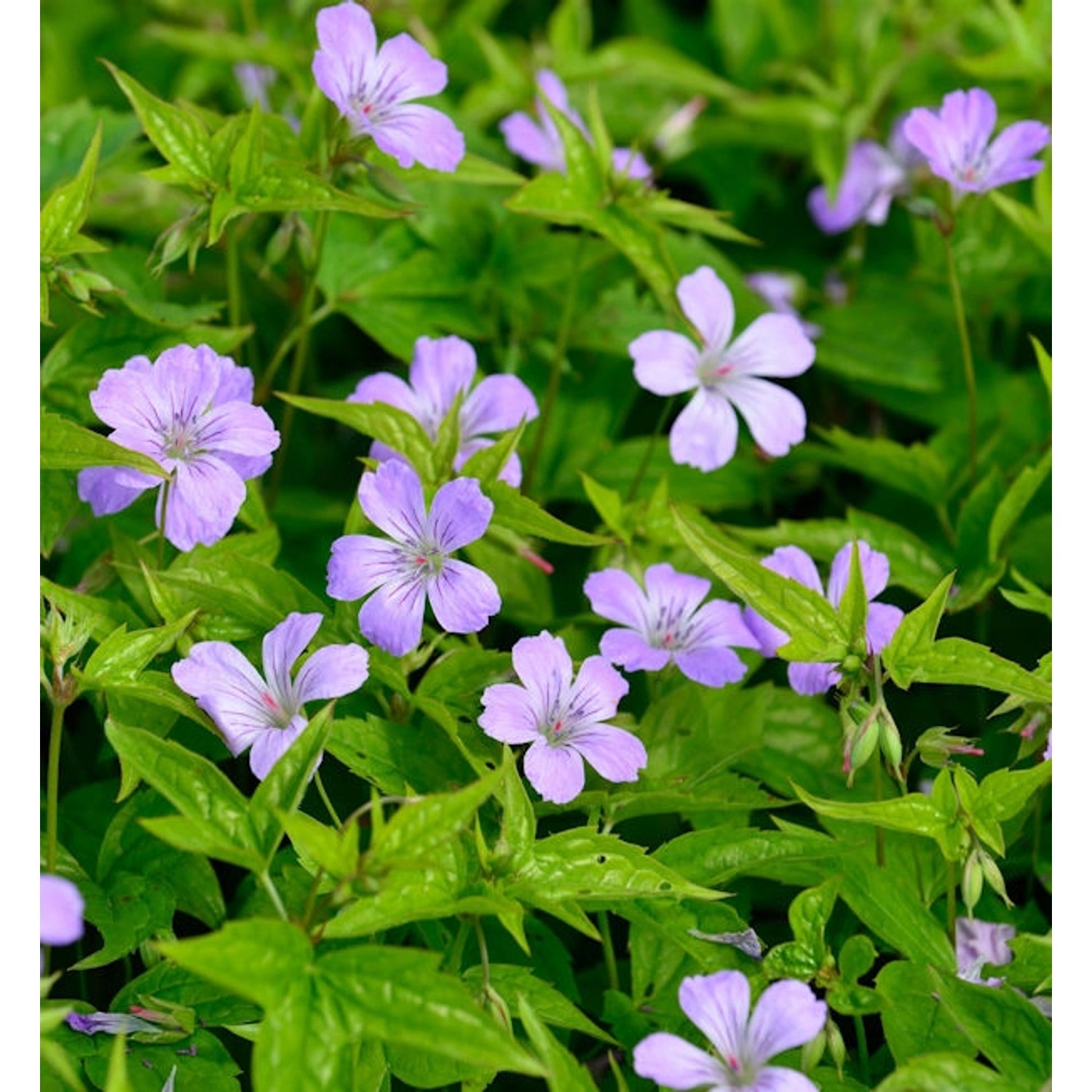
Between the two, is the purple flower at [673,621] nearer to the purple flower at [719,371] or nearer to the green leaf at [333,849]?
the purple flower at [719,371]

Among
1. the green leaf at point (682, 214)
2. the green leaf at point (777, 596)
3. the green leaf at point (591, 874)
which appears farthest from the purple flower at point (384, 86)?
the green leaf at point (591, 874)

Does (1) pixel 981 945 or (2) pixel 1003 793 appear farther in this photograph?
(1) pixel 981 945

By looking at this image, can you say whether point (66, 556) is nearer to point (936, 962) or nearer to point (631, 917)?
point (631, 917)

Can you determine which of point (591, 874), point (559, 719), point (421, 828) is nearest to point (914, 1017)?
point (591, 874)

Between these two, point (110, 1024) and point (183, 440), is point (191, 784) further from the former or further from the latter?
point (183, 440)

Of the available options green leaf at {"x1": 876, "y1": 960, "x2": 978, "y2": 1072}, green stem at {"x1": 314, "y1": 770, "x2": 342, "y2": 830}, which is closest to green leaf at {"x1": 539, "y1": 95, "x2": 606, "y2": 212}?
green stem at {"x1": 314, "y1": 770, "x2": 342, "y2": 830}

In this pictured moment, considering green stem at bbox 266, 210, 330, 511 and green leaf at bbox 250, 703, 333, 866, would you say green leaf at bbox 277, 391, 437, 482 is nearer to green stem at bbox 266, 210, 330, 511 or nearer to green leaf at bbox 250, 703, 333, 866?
green stem at bbox 266, 210, 330, 511
